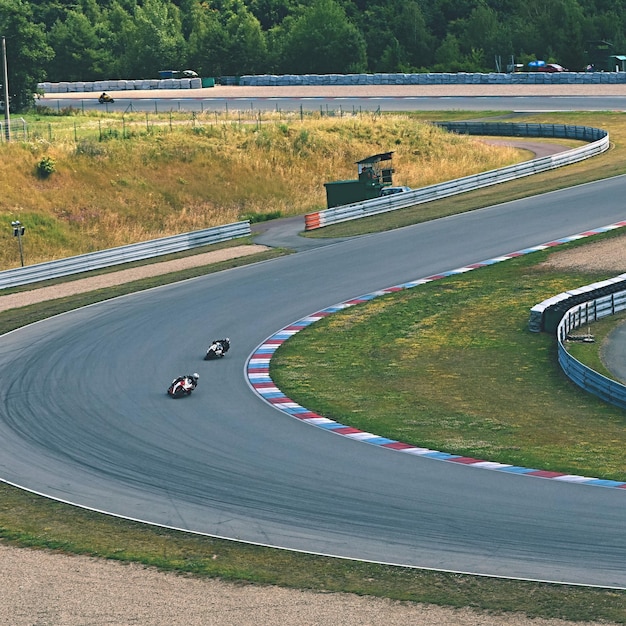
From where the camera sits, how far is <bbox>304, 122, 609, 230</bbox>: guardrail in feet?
Answer: 158

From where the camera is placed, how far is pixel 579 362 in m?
25.2

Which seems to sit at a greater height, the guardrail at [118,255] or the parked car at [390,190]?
the parked car at [390,190]

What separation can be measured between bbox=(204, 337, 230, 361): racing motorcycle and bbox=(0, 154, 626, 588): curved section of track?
0.40 m

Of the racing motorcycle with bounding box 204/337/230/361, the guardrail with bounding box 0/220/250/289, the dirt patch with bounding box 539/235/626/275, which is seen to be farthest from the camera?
the guardrail with bounding box 0/220/250/289

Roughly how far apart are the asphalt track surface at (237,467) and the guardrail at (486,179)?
13329 millimetres

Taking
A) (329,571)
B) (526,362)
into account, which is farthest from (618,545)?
(526,362)

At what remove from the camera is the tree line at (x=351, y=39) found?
117938 mm

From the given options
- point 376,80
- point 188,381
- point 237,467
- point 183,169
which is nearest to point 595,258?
point 188,381

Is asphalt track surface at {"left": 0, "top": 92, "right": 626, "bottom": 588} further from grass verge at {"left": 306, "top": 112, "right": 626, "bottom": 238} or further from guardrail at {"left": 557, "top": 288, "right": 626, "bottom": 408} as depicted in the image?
grass verge at {"left": 306, "top": 112, "right": 626, "bottom": 238}

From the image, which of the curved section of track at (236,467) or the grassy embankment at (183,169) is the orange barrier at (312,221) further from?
the curved section of track at (236,467)

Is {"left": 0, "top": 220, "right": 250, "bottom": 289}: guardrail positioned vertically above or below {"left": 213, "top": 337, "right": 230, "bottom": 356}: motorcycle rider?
below

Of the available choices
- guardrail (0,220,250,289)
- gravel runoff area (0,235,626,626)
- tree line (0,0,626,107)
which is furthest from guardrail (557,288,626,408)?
tree line (0,0,626,107)

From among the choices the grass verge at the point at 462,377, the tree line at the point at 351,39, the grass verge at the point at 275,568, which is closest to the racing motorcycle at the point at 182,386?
the grass verge at the point at 462,377

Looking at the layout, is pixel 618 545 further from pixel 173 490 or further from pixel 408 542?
pixel 173 490
